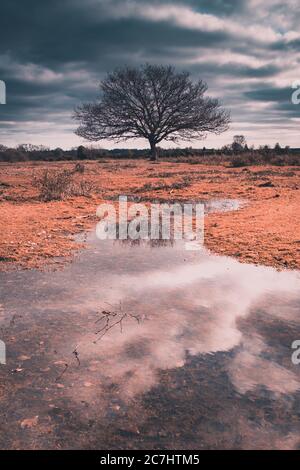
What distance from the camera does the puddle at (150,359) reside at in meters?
2.15

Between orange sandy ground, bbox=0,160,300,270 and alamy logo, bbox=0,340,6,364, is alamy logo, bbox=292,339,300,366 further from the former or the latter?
alamy logo, bbox=0,340,6,364

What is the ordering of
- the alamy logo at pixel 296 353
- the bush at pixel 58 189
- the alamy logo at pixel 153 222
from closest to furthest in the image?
the alamy logo at pixel 296 353 → the alamy logo at pixel 153 222 → the bush at pixel 58 189

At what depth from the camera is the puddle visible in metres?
2.15

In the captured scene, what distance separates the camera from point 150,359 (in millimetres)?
2854

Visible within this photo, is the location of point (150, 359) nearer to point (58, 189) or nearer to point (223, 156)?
point (58, 189)

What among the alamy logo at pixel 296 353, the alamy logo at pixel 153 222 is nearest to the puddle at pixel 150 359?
the alamy logo at pixel 296 353

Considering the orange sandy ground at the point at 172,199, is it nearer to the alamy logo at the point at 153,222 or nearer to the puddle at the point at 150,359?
the alamy logo at the point at 153,222

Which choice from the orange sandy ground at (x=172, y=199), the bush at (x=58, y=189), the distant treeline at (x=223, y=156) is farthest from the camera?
the distant treeline at (x=223, y=156)

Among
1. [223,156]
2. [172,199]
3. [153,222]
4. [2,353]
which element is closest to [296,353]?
[2,353]

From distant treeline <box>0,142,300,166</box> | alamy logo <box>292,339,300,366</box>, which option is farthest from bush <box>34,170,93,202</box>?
distant treeline <box>0,142,300,166</box>

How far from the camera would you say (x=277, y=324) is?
340 centimetres

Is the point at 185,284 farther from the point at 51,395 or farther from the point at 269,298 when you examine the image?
the point at 51,395

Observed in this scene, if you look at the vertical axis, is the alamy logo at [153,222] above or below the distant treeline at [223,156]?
below

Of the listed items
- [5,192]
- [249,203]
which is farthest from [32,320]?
[5,192]
